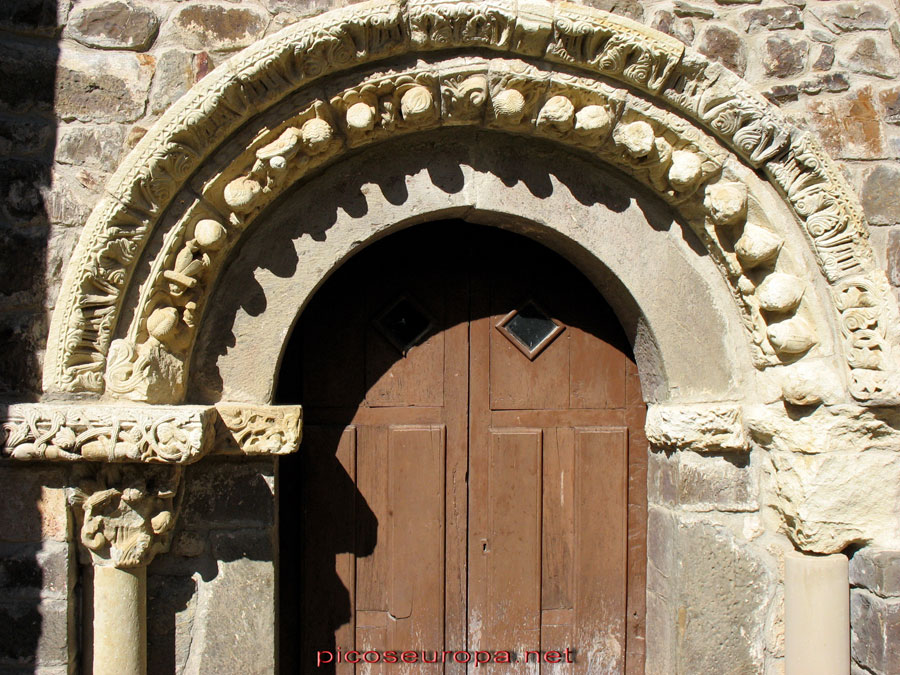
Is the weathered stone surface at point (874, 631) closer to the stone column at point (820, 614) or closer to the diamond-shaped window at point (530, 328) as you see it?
the stone column at point (820, 614)

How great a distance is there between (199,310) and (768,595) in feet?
6.53

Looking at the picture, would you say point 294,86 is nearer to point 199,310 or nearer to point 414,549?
point 199,310

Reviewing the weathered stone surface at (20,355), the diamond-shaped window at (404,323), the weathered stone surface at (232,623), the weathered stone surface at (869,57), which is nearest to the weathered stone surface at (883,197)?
the weathered stone surface at (869,57)

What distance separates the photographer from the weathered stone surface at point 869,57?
7.05 ft

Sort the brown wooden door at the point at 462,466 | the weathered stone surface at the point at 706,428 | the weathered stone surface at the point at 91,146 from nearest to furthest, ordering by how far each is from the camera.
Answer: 1. the weathered stone surface at the point at 91,146
2. the weathered stone surface at the point at 706,428
3. the brown wooden door at the point at 462,466

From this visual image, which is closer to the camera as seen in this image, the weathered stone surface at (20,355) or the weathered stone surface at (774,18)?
the weathered stone surface at (20,355)

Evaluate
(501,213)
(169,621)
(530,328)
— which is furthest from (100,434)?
(530,328)

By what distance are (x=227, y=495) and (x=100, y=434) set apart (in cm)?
41

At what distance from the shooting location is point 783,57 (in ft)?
6.98

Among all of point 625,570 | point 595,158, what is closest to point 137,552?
point 625,570

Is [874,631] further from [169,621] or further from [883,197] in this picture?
[169,621]

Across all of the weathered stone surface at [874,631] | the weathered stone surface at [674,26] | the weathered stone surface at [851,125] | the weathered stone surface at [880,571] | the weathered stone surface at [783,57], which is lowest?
the weathered stone surface at [874,631]

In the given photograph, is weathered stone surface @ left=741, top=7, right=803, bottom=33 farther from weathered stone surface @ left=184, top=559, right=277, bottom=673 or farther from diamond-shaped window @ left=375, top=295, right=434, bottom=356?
weathered stone surface @ left=184, top=559, right=277, bottom=673

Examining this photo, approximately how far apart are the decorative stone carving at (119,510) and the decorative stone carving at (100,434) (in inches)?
4.2
